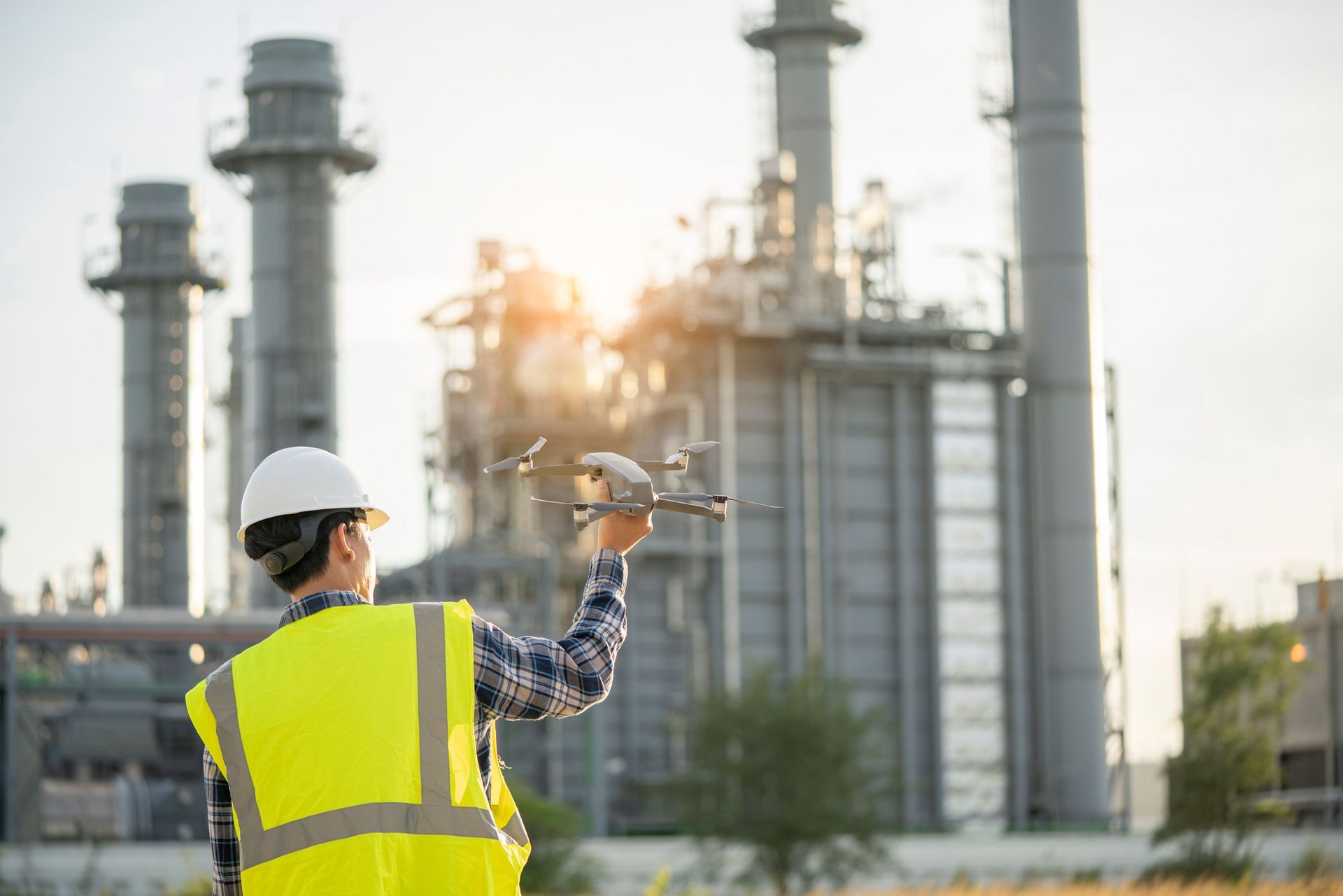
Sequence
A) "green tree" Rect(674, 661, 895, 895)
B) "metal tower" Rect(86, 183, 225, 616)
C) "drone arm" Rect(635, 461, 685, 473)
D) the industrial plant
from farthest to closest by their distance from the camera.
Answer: "metal tower" Rect(86, 183, 225, 616), the industrial plant, "green tree" Rect(674, 661, 895, 895), "drone arm" Rect(635, 461, 685, 473)

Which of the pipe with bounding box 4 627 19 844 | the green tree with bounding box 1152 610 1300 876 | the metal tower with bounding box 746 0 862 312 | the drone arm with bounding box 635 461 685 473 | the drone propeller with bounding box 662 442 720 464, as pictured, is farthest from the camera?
the metal tower with bounding box 746 0 862 312

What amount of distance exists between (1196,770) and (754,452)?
727 inches

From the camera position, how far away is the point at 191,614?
33844mm

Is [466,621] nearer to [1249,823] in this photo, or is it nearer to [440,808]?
[440,808]

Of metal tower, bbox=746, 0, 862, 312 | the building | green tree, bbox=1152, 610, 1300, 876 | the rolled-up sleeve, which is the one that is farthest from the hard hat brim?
metal tower, bbox=746, 0, 862, 312

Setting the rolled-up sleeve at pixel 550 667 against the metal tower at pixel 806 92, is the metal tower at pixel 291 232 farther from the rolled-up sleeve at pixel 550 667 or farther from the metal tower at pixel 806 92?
the rolled-up sleeve at pixel 550 667

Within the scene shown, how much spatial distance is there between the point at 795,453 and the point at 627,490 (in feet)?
114

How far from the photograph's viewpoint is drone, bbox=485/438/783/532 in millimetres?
3822

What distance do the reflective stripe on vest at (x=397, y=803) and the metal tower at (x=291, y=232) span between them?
3744 cm

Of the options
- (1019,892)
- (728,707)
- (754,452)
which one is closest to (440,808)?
(1019,892)

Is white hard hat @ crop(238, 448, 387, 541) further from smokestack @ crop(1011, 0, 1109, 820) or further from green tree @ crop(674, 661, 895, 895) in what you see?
smokestack @ crop(1011, 0, 1109, 820)

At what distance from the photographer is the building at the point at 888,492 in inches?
1489

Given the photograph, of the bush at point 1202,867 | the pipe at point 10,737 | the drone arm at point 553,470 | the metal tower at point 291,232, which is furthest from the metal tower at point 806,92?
the drone arm at point 553,470

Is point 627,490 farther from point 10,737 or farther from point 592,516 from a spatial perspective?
point 10,737
